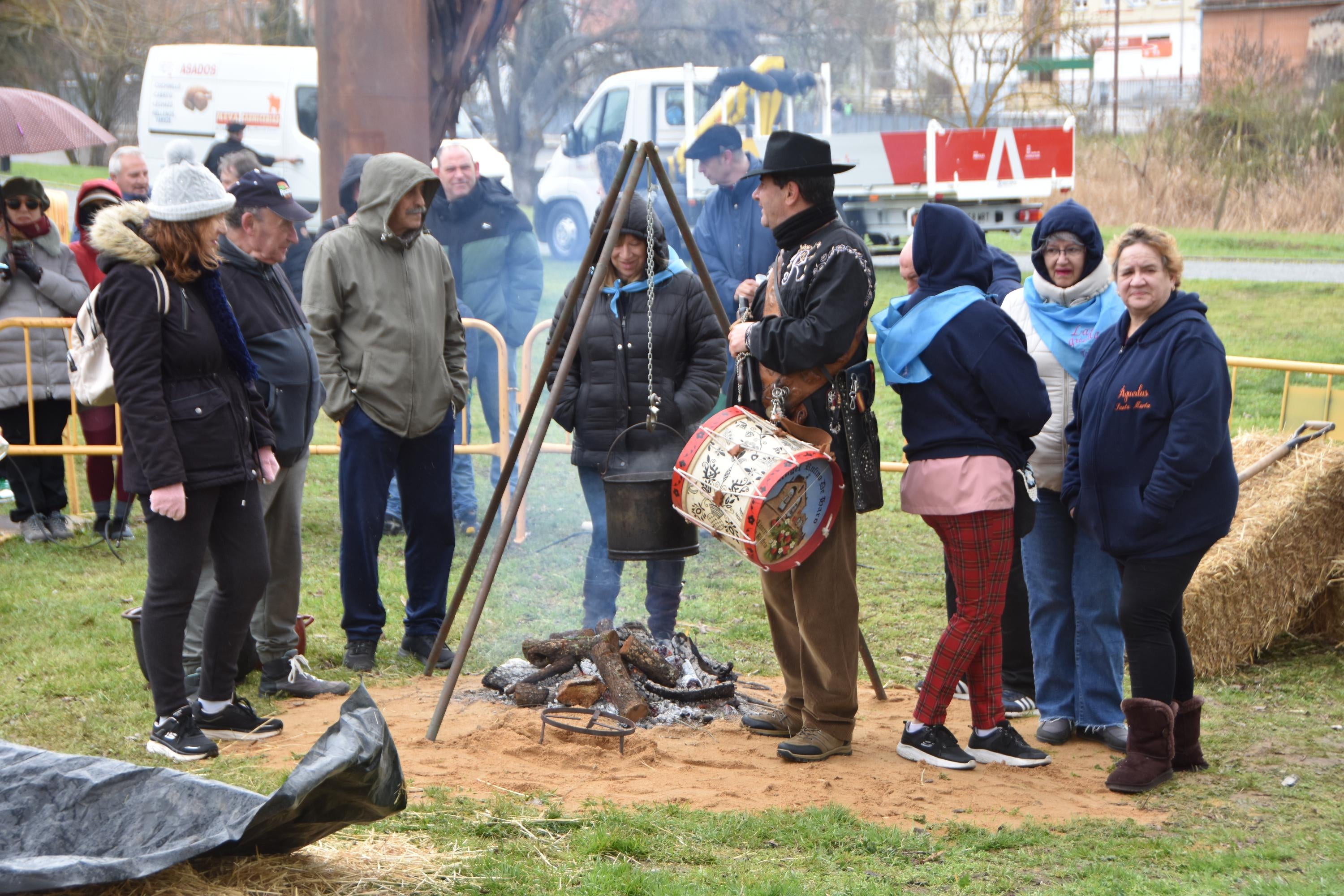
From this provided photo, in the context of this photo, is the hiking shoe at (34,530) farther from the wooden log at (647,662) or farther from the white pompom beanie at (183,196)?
the wooden log at (647,662)

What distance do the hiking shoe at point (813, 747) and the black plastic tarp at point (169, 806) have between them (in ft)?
5.71

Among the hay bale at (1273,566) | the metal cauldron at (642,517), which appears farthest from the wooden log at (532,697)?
the hay bale at (1273,566)

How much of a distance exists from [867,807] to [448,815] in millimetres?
1312

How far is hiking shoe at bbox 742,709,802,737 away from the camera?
4848 mm

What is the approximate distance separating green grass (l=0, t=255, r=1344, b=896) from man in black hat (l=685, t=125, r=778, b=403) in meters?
1.71

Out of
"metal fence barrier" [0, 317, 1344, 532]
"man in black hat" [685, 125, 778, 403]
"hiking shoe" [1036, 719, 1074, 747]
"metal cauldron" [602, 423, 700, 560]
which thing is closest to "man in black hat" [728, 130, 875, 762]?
"metal cauldron" [602, 423, 700, 560]

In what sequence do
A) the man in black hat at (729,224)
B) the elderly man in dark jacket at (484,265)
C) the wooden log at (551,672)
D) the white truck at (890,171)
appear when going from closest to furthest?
the wooden log at (551,672) < the man in black hat at (729,224) < the elderly man in dark jacket at (484,265) < the white truck at (890,171)

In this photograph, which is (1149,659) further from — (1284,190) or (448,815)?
(1284,190)

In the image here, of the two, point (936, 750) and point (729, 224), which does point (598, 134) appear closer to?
point (729, 224)

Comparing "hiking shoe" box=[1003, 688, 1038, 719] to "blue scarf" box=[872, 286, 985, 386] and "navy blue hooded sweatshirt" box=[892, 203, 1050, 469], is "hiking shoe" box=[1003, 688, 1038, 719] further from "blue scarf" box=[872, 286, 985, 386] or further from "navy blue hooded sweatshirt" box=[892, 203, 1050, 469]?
"blue scarf" box=[872, 286, 985, 386]

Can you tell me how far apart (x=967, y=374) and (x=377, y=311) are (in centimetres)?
252

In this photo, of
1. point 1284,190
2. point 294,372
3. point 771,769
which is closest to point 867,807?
point 771,769

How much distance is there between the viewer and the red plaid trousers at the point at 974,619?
4.37 metres

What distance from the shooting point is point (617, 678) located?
4.98 m
